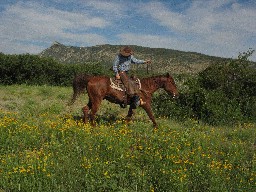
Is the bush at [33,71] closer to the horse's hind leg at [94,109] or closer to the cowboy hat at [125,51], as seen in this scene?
the horse's hind leg at [94,109]

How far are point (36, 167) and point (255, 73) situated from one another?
39.4ft

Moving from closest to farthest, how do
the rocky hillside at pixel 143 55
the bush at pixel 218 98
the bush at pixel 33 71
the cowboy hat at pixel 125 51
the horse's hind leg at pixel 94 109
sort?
the horse's hind leg at pixel 94 109, the cowboy hat at pixel 125 51, the bush at pixel 218 98, the bush at pixel 33 71, the rocky hillside at pixel 143 55

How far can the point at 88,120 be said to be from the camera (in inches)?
448

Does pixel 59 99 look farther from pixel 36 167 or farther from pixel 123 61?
pixel 36 167

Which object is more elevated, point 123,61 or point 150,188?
point 123,61

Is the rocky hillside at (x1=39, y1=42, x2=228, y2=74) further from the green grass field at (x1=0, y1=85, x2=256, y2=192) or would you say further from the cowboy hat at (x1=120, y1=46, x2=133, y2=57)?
the green grass field at (x1=0, y1=85, x2=256, y2=192)

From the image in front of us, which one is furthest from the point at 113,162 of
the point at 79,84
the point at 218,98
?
the point at 218,98

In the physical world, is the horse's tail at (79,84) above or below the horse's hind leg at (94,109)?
above

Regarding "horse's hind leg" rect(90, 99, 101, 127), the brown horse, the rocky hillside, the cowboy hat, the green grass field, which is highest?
the rocky hillside

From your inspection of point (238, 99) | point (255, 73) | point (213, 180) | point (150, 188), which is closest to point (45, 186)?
point (150, 188)

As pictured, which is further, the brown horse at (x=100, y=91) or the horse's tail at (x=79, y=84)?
the horse's tail at (x=79, y=84)

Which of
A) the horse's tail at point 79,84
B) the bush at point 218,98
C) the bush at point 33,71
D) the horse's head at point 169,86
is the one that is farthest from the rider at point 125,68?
the bush at point 33,71

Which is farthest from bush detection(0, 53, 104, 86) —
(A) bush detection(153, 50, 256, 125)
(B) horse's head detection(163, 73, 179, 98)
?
(B) horse's head detection(163, 73, 179, 98)

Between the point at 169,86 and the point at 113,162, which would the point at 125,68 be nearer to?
the point at 169,86
